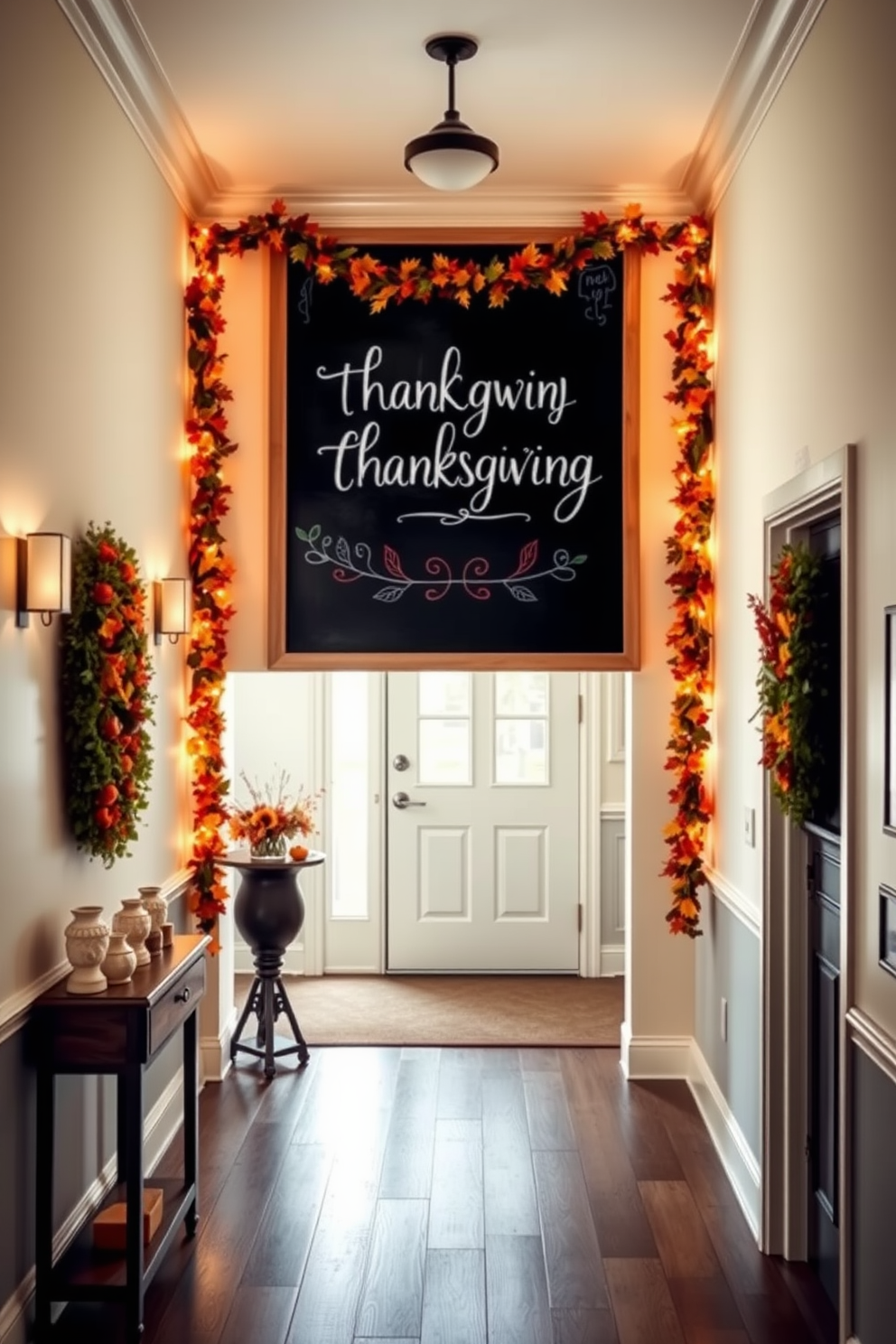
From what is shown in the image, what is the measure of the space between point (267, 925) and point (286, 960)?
1.78 meters

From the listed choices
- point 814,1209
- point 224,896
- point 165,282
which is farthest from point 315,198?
point 814,1209

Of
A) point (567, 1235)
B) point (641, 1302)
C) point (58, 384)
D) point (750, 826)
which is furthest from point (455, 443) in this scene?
point (641, 1302)

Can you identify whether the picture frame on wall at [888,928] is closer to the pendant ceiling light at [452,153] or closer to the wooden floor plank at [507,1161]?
the wooden floor plank at [507,1161]

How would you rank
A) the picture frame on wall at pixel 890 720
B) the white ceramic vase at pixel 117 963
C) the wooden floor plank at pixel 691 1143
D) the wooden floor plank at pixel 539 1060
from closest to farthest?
the picture frame on wall at pixel 890 720
the white ceramic vase at pixel 117 963
the wooden floor plank at pixel 691 1143
the wooden floor plank at pixel 539 1060

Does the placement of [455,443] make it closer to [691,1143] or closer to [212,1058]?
[212,1058]

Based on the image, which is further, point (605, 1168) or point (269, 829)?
point (269, 829)

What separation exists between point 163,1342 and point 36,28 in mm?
3074

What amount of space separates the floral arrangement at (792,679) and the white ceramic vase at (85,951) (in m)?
1.73

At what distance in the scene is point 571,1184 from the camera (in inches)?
157

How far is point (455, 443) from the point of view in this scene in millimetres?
4895

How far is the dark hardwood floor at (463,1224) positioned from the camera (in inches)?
123

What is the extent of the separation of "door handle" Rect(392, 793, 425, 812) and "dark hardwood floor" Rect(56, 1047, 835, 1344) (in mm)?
1787

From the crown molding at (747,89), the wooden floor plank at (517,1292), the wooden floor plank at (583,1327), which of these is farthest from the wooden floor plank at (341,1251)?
the crown molding at (747,89)

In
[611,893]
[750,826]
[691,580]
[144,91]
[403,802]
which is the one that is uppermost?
[144,91]
